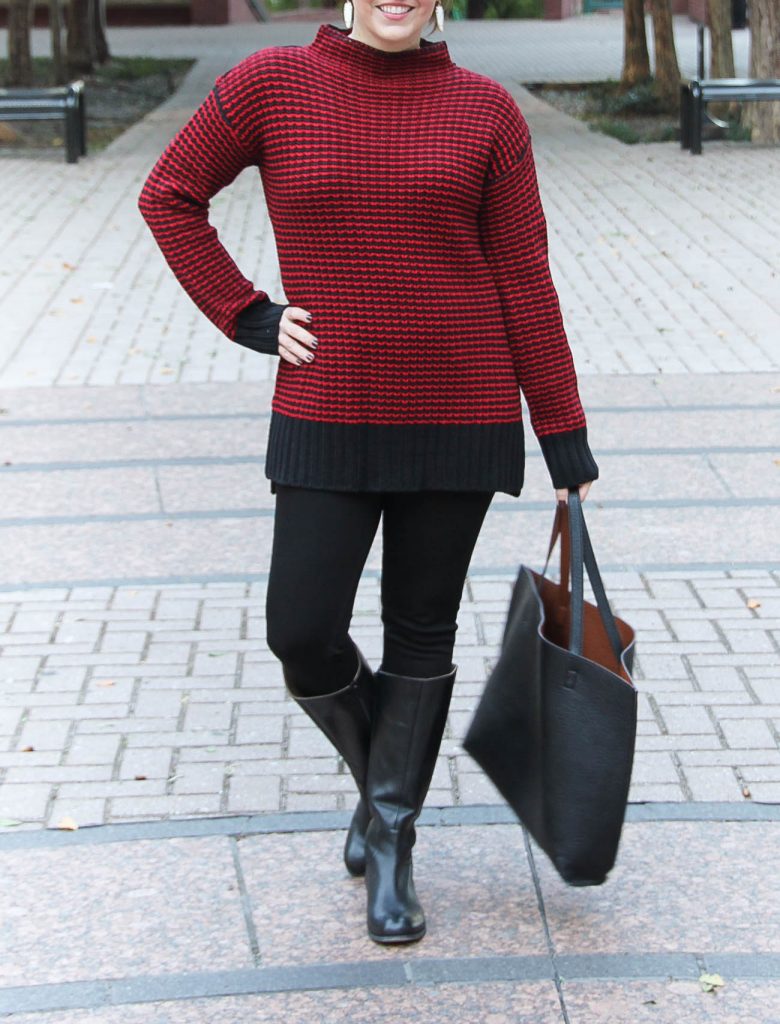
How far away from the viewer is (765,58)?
1603 cm

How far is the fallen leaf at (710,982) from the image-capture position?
3.08 meters

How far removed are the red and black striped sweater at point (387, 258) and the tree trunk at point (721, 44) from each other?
627 inches

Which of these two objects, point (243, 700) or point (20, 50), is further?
point (20, 50)

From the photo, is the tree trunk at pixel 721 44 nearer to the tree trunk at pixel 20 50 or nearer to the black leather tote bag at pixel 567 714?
the tree trunk at pixel 20 50

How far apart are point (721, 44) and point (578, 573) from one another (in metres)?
16.9

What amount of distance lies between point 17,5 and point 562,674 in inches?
705

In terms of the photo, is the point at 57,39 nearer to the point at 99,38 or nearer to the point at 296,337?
the point at 99,38

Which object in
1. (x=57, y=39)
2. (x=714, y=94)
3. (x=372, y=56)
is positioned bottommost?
(x=57, y=39)

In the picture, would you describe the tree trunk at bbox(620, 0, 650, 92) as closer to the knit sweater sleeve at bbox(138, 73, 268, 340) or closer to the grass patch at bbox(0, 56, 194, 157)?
the grass patch at bbox(0, 56, 194, 157)

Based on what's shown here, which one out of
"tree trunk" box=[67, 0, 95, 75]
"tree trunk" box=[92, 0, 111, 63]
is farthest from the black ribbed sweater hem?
"tree trunk" box=[92, 0, 111, 63]

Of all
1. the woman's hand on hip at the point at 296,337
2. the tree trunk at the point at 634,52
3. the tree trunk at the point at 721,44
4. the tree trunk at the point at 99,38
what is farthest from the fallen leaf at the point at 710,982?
the tree trunk at the point at 99,38

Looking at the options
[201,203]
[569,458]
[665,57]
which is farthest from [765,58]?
[201,203]

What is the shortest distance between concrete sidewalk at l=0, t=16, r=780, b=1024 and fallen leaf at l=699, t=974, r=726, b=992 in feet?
0.07

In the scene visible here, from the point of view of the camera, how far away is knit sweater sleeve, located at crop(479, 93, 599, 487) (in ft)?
9.66
